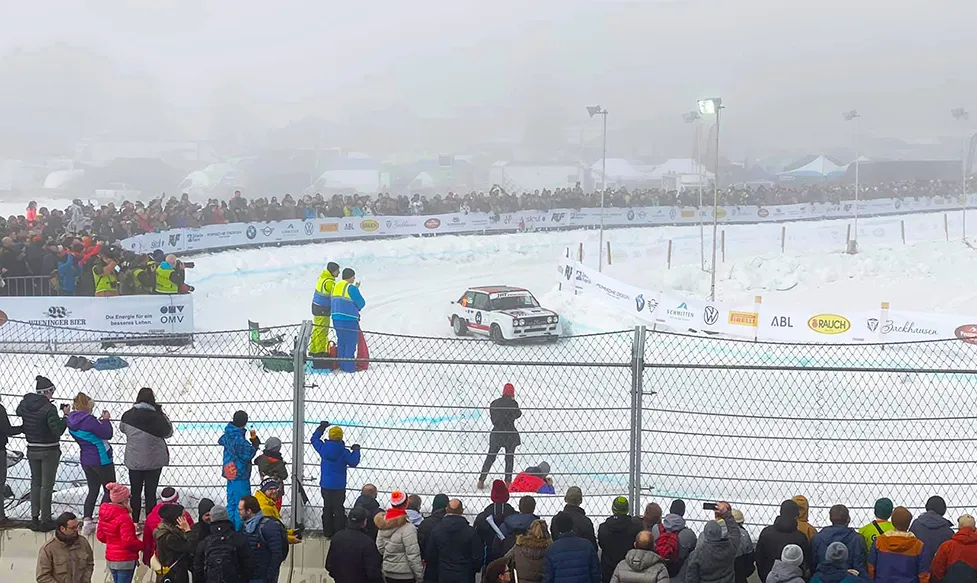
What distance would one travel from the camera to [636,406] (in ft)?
22.6

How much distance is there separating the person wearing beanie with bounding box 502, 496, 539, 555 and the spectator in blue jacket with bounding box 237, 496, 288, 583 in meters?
1.46

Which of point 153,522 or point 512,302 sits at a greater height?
point 512,302

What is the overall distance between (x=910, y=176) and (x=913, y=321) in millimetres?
63150

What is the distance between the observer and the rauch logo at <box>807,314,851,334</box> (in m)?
19.5

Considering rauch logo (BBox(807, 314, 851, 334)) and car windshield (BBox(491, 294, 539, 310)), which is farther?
car windshield (BBox(491, 294, 539, 310))

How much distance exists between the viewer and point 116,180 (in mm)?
60562

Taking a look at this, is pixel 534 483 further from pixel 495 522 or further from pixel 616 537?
pixel 616 537

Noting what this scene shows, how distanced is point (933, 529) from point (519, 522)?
8.81ft

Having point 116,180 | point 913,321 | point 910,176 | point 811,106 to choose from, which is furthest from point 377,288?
point 811,106

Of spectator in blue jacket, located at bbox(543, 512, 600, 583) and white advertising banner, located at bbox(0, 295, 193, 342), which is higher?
white advertising banner, located at bbox(0, 295, 193, 342)

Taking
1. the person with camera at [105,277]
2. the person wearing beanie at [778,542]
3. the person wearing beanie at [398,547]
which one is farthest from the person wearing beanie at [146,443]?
the person with camera at [105,277]

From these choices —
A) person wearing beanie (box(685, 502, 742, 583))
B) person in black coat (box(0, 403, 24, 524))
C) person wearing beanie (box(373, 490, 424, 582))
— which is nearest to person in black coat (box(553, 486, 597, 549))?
person wearing beanie (box(685, 502, 742, 583))

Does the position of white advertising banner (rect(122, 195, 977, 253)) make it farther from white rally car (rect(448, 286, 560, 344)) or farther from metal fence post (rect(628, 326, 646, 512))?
metal fence post (rect(628, 326, 646, 512))

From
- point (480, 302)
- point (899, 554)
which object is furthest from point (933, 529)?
point (480, 302)
